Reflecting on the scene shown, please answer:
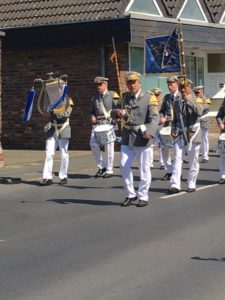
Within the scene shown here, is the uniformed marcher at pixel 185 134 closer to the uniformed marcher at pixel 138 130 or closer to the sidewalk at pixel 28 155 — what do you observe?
the uniformed marcher at pixel 138 130

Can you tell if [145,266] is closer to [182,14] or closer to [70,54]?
[70,54]

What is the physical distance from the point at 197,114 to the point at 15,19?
10956mm

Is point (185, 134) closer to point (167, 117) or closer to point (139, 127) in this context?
point (139, 127)

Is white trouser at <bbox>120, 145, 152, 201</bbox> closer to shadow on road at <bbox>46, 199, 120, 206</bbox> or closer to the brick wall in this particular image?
shadow on road at <bbox>46, 199, 120, 206</bbox>

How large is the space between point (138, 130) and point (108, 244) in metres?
2.66

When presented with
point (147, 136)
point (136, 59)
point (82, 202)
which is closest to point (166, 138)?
point (82, 202)

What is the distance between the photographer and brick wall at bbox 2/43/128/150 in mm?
19094

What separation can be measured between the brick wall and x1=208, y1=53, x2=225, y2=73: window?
607 cm

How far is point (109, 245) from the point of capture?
7.18 m

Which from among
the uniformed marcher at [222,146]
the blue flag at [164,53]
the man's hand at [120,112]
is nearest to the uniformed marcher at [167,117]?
the blue flag at [164,53]

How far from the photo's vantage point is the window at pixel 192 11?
69.1ft

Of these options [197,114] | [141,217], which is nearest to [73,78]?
[197,114]

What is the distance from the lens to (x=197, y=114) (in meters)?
10.7

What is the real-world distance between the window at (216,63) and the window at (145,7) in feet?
14.9
